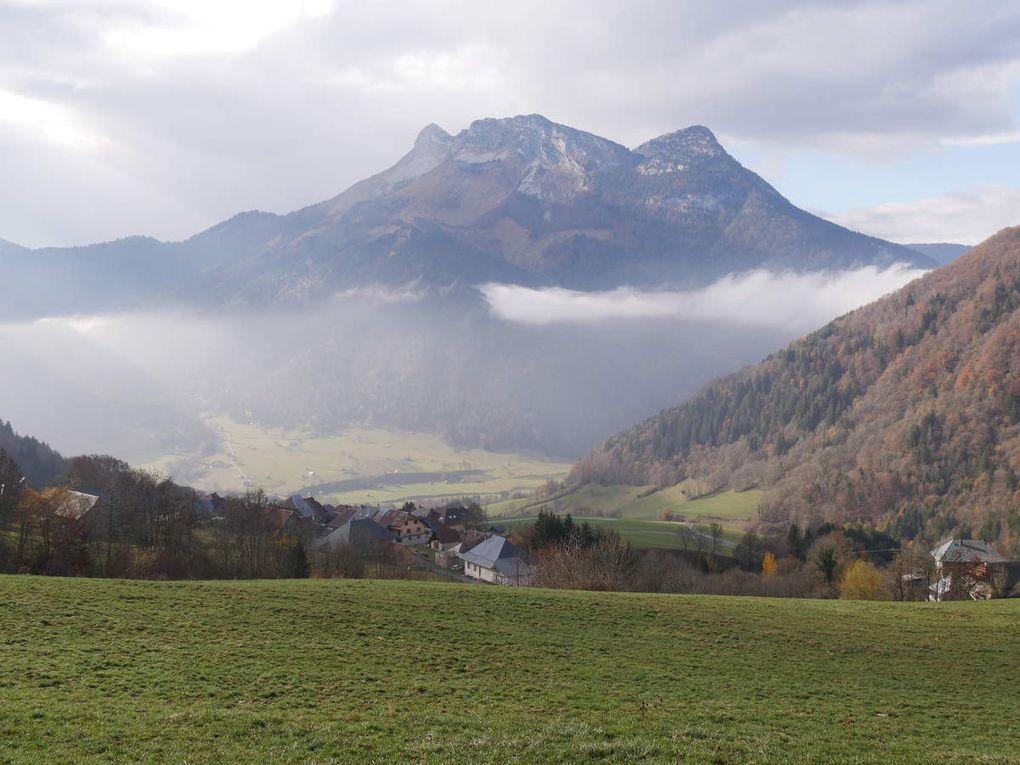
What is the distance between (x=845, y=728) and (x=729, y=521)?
18490 centimetres

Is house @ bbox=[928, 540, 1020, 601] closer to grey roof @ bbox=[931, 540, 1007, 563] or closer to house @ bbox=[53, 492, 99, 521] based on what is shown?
grey roof @ bbox=[931, 540, 1007, 563]

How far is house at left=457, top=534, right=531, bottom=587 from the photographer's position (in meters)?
97.4

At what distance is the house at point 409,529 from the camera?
139 meters

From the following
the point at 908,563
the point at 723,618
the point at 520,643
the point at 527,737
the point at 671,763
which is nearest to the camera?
the point at 671,763

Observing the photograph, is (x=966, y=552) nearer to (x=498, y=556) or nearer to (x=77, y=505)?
A: (x=498, y=556)

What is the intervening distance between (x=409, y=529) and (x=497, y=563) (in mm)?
46229

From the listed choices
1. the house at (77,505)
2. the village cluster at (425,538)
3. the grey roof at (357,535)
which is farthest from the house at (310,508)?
the house at (77,505)

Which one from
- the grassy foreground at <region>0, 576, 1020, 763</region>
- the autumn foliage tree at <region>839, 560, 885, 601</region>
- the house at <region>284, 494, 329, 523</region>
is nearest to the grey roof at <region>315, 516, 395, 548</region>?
the house at <region>284, 494, 329, 523</region>

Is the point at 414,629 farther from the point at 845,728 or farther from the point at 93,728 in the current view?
the point at 845,728

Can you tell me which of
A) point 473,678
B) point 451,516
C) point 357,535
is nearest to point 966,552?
point 357,535

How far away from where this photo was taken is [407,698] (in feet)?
78.5

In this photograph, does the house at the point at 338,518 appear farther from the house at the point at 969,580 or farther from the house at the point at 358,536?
the house at the point at 969,580

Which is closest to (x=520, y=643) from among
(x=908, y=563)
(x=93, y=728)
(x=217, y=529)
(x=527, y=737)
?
(x=527, y=737)

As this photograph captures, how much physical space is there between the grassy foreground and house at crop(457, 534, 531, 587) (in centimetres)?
5445
